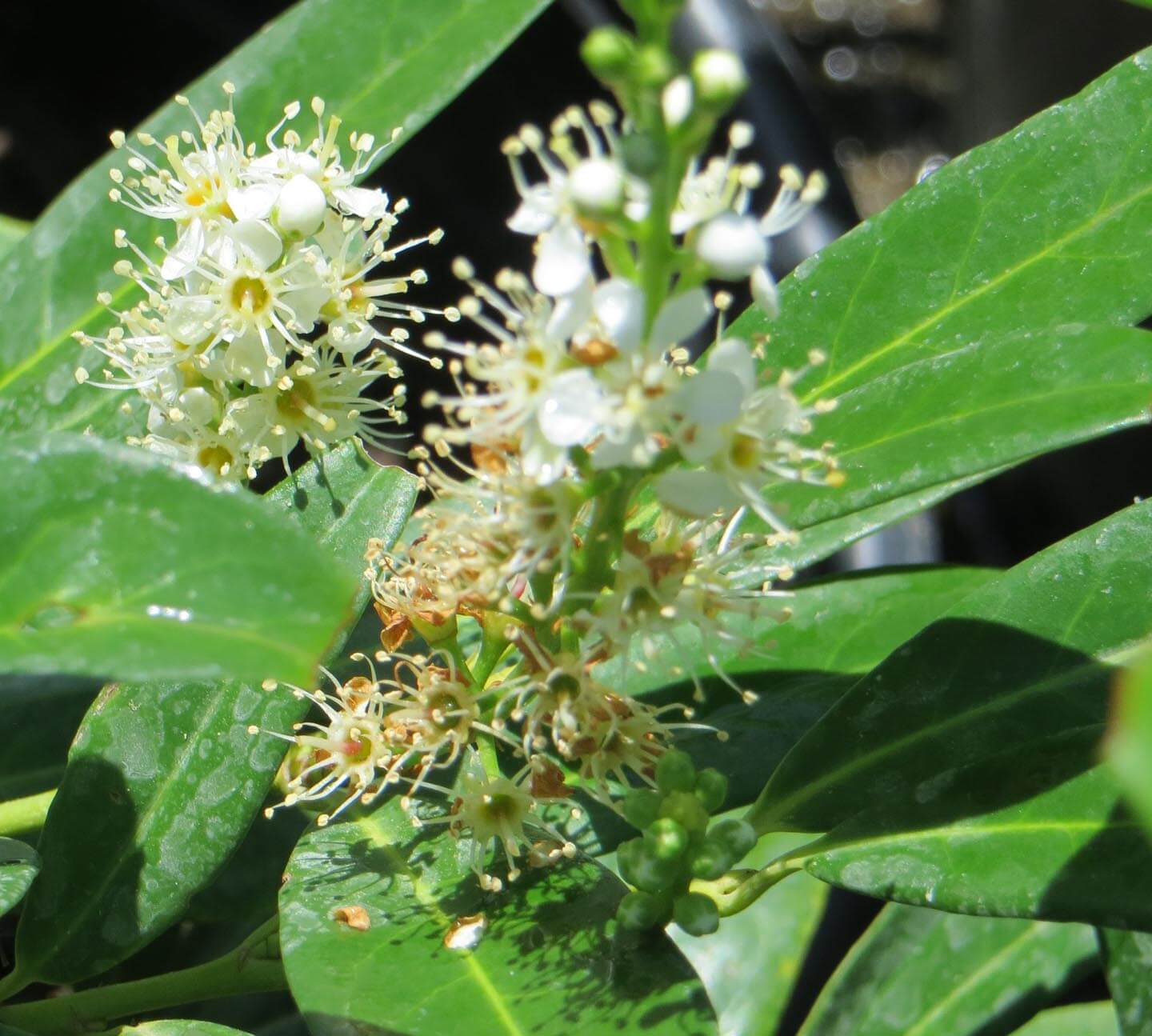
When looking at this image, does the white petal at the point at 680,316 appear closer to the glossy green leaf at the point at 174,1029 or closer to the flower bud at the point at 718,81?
the flower bud at the point at 718,81

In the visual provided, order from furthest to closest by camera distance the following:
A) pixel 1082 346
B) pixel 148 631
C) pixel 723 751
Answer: pixel 723 751, pixel 1082 346, pixel 148 631

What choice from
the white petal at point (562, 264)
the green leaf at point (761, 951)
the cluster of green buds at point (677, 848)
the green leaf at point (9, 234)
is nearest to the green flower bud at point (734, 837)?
the cluster of green buds at point (677, 848)

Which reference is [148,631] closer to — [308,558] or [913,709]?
[308,558]

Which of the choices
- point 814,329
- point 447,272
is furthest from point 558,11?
point 814,329

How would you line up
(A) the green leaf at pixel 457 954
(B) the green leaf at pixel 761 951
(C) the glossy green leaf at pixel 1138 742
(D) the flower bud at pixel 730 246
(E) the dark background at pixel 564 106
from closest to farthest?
(C) the glossy green leaf at pixel 1138 742
(D) the flower bud at pixel 730 246
(A) the green leaf at pixel 457 954
(B) the green leaf at pixel 761 951
(E) the dark background at pixel 564 106

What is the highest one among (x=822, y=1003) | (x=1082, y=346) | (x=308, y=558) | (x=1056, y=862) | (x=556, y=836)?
(x=308, y=558)

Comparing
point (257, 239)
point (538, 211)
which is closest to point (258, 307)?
point (257, 239)
